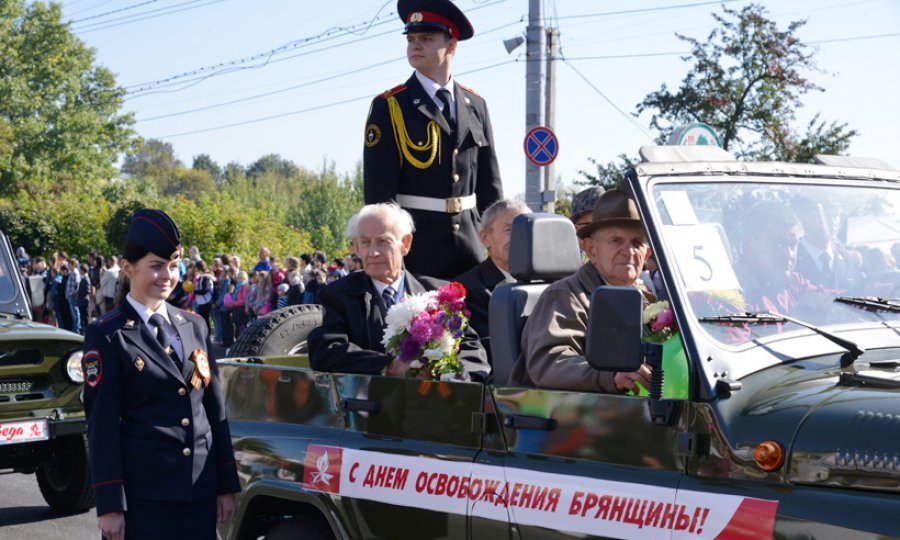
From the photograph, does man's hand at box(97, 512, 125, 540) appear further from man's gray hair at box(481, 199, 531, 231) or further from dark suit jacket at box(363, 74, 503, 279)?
man's gray hair at box(481, 199, 531, 231)

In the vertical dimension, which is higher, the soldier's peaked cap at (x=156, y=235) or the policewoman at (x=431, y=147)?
the policewoman at (x=431, y=147)

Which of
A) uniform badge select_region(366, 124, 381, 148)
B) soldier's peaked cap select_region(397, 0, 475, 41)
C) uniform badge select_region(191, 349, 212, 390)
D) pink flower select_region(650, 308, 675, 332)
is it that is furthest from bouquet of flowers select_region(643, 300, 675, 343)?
soldier's peaked cap select_region(397, 0, 475, 41)

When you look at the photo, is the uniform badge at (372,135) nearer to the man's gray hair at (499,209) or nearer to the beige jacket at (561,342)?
the man's gray hair at (499,209)

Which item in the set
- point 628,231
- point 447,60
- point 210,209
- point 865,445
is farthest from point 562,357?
point 210,209

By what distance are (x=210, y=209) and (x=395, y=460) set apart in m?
34.5

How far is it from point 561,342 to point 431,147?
2082 mm

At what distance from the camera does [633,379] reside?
3488 millimetres

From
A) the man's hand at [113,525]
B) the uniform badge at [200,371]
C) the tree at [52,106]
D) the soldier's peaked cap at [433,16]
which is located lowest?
the man's hand at [113,525]

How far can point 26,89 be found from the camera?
60.7 metres

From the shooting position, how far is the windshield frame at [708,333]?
3170mm

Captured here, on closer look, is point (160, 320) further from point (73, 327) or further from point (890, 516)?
point (73, 327)

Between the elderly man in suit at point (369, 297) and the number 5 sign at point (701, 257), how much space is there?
4.32 feet

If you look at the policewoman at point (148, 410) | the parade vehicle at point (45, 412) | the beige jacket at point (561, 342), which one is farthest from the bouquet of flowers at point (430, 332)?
the parade vehicle at point (45, 412)

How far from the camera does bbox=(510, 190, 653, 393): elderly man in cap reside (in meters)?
3.76
